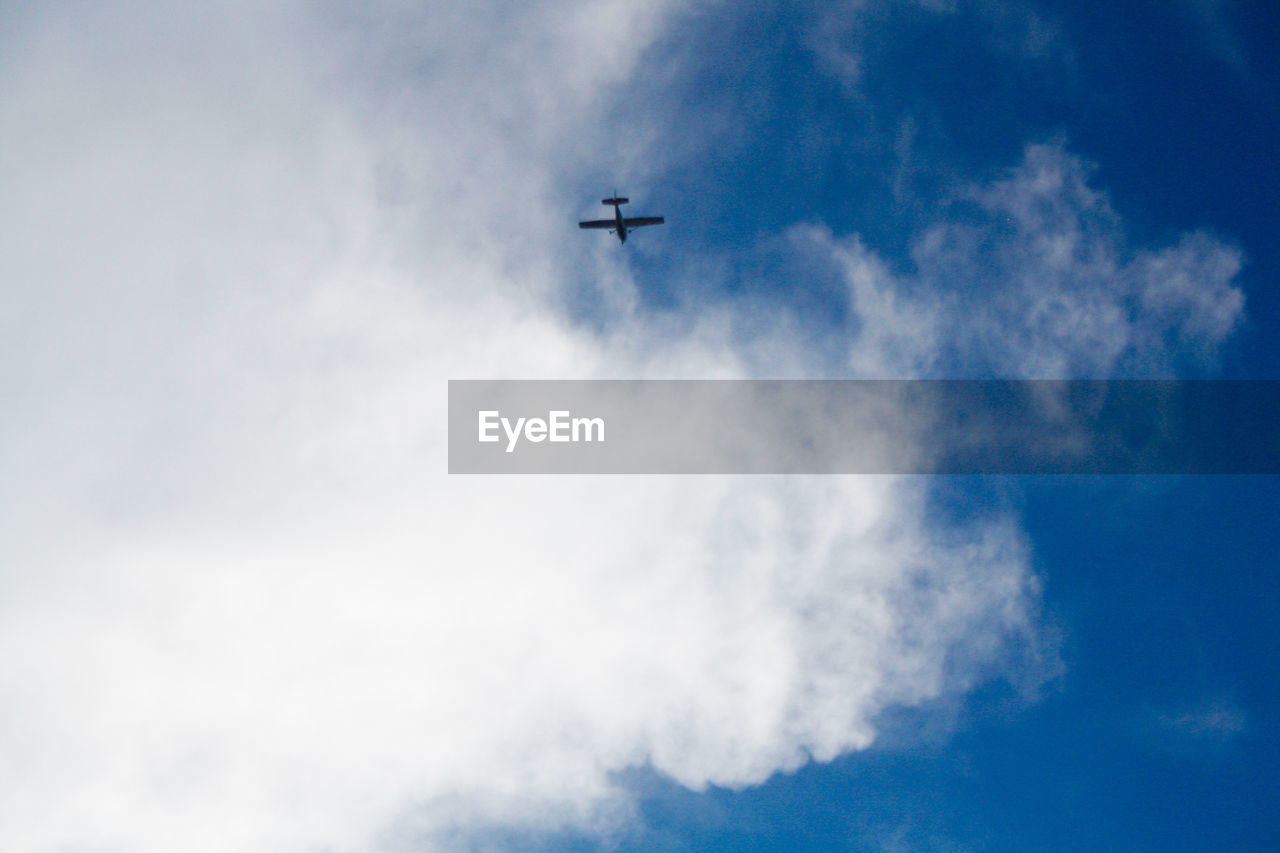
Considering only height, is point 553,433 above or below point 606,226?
below

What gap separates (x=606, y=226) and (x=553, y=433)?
178 ft

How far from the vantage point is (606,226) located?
115 m

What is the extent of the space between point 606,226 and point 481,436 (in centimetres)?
5684

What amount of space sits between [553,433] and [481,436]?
837 cm

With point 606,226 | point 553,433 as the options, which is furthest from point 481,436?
point 606,226

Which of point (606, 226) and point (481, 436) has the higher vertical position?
point (606, 226)

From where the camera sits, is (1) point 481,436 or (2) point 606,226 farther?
(2) point 606,226

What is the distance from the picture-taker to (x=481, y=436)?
242 feet

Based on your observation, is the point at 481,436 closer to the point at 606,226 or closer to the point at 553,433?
the point at 553,433

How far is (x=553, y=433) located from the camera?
7525 centimetres

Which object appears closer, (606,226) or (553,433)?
(553,433)
